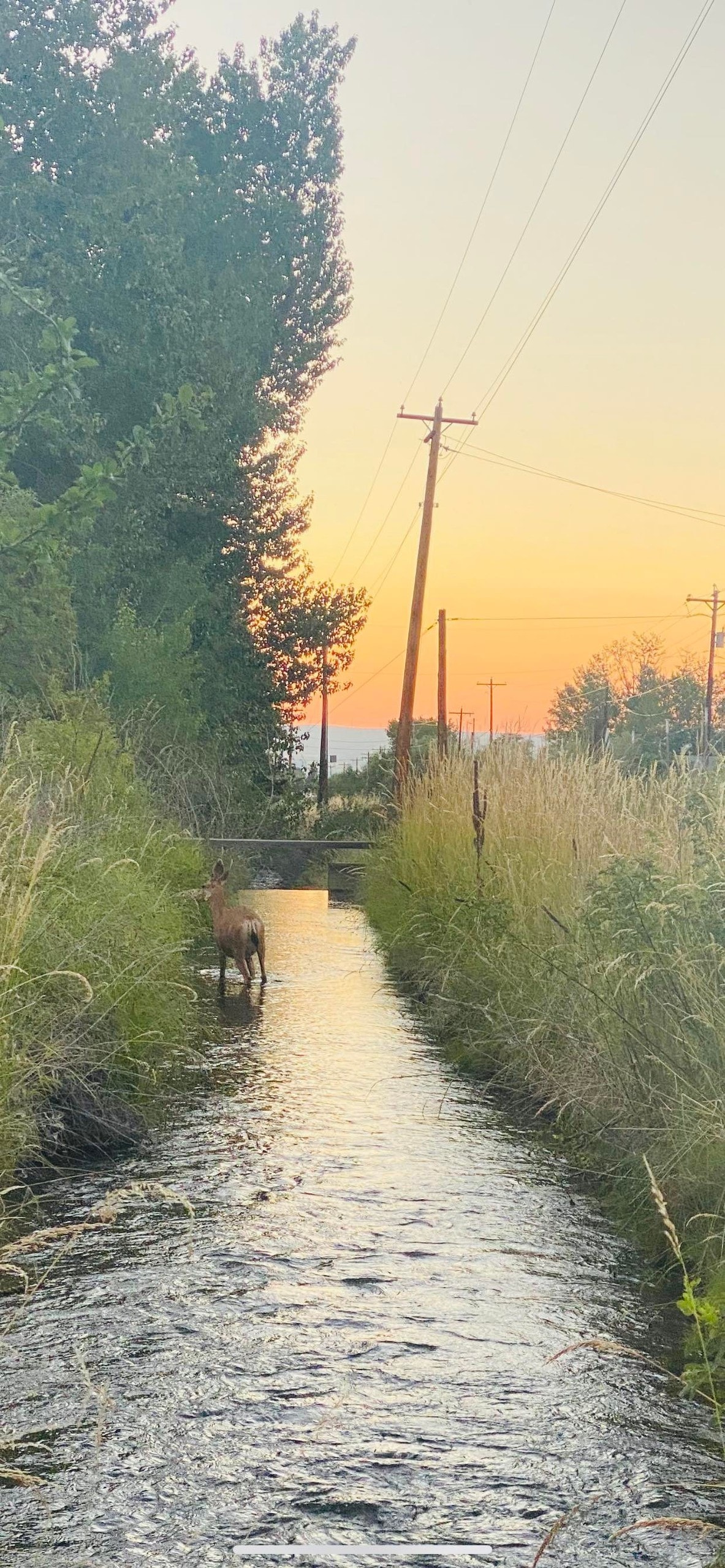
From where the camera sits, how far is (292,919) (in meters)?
22.5

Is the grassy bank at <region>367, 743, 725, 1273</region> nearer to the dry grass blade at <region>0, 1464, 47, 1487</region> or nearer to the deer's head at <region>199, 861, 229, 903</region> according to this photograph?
the deer's head at <region>199, 861, 229, 903</region>

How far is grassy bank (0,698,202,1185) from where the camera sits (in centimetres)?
682

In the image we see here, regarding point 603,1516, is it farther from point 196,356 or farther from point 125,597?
point 125,597

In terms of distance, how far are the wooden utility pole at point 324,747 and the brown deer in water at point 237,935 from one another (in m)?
26.7

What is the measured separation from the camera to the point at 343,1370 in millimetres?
4844

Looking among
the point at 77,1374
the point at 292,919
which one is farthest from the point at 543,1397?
the point at 292,919

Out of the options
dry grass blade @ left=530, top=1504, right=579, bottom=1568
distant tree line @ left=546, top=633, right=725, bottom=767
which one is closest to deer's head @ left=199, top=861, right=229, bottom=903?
dry grass blade @ left=530, top=1504, right=579, bottom=1568

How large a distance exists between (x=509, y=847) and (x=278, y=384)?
1175 inches

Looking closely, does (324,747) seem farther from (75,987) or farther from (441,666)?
(75,987)

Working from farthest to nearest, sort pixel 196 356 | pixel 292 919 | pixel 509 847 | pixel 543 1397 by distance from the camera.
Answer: pixel 196 356
pixel 292 919
pixel 509 847
pixel 543 1397

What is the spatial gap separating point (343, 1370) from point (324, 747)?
6065cm

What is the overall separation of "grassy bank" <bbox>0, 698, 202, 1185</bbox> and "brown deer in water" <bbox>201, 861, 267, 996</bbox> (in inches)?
69.7

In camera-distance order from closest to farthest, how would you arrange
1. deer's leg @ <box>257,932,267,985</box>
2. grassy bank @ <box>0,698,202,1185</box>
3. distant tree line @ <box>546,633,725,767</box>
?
grassy bank @ <box>0,698,202,1185</box> < deer's leg @ <box>257,932,267,985</box> < distant tree line @ <box>546,633,725,767</box>

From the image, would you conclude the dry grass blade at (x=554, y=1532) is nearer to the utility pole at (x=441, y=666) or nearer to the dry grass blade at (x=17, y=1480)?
the dry grass blade at (x=17, y=1480)
